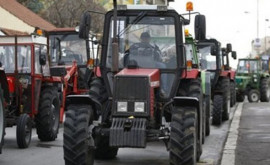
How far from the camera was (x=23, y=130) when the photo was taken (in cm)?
1128

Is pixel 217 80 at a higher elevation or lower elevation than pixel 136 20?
lower

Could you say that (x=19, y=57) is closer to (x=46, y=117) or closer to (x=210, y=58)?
(x=46, y=117)

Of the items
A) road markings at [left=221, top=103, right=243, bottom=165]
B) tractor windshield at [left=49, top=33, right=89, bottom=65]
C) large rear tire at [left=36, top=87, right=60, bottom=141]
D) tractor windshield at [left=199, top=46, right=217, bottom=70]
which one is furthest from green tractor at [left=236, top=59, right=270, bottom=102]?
large rear tire at [left=36, top=87, right=60, bottom=141]

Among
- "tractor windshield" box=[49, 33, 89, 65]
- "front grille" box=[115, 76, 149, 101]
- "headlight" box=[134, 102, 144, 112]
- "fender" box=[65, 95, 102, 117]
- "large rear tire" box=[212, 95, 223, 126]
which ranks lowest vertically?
"large rear tire" box=[212, 95, 223, 126]

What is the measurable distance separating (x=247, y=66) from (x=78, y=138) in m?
23.5

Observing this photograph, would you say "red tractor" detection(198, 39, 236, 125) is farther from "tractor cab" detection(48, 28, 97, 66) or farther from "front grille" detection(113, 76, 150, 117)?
"front grille" detection(113, 76, 150, 117)

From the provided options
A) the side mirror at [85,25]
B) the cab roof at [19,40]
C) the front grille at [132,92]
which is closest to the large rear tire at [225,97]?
the cab roof at [19,40]

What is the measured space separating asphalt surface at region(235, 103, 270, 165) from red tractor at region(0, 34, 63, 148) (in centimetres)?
400

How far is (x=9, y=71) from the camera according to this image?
40.7 feet

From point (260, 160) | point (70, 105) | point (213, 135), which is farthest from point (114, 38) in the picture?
point (213, 135)

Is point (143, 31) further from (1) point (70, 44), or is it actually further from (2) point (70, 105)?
(1) point (70, 44)

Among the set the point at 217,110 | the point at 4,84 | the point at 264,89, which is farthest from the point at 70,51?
the point at 264,89

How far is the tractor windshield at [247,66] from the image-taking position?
99.4 ft

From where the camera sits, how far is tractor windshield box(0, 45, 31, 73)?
12648 millimetres
